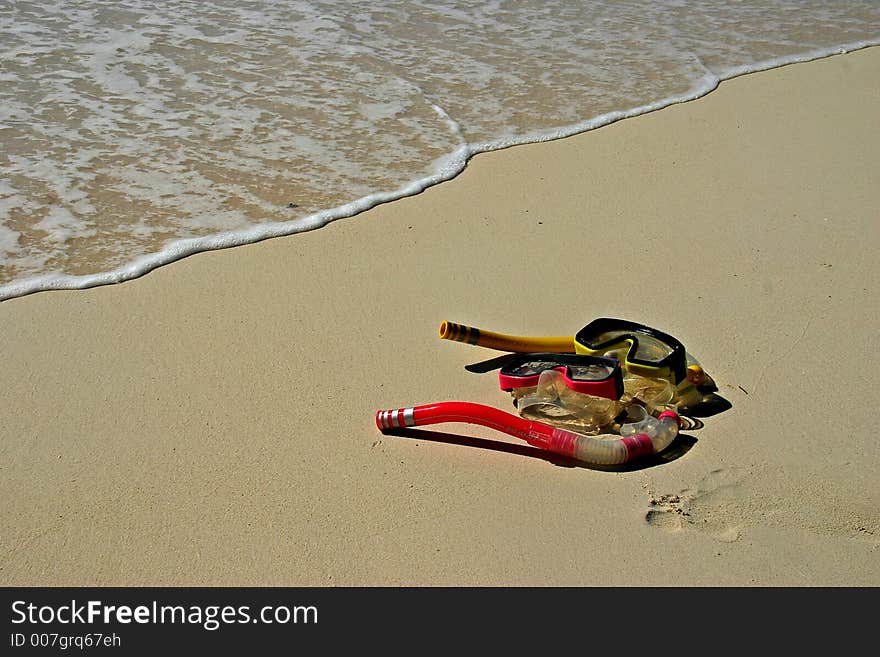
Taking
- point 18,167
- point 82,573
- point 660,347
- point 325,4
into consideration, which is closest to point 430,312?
point 660,347

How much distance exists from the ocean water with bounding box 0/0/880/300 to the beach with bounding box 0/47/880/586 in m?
0.35

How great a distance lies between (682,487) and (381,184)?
220 cm

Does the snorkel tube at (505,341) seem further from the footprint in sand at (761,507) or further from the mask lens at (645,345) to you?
the footprint in sand at (761,507)

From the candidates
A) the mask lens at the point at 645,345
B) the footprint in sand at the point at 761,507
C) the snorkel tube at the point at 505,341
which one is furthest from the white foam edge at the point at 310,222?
the footprint in sand at the point at 761,507

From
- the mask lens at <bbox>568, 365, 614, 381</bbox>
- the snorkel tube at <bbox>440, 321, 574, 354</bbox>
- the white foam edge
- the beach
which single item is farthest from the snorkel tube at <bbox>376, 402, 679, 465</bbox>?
the white foam edge

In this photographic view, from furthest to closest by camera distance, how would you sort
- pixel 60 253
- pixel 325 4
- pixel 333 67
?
pixel 325 4
pixel 333 67
pixel 60 253

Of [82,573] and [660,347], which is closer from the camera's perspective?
[82,573]

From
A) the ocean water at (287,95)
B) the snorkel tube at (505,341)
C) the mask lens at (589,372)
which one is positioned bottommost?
the ocean water at (287,95)

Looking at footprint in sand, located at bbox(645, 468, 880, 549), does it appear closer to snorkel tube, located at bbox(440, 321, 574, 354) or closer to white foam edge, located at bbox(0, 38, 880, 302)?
snorkel tube, located at bbox(440, 321, 574, 354)

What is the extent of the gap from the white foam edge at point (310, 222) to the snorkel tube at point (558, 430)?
4.35ft

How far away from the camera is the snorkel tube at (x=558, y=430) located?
7.63 feet

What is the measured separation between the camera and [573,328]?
2965 mm

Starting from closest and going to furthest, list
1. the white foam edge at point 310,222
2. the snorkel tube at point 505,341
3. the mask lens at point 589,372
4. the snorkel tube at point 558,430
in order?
the snorkel tube at point 558,430
the mask lens at point 589,372
the snorkel tube at point 505,341
the white foam edge at point 310,222
